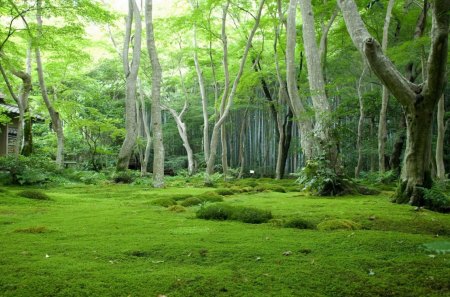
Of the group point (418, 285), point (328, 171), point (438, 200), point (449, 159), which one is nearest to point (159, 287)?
point (418, 285)

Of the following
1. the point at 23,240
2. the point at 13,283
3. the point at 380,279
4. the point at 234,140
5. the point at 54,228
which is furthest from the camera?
the point at 234,140

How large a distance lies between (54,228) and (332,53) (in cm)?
1375

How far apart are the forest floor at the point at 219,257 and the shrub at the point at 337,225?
0.11ft

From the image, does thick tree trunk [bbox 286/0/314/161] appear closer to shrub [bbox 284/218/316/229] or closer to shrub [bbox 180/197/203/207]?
shrub [bbox 180/197/203/207]

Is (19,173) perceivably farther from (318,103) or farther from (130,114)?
(318,103)

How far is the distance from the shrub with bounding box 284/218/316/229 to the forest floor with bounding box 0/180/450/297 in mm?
95

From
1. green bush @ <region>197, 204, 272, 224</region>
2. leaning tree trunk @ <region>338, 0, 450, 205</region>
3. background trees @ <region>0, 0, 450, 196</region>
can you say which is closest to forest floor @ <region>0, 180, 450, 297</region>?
green bush @ <region>197, 204, 272, 224</region>

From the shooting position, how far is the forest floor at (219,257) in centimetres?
235

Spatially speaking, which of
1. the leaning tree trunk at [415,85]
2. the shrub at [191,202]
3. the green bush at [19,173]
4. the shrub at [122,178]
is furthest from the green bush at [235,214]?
the shrub at [122,178]

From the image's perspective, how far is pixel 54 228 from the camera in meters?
4.09

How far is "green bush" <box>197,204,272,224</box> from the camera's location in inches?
185

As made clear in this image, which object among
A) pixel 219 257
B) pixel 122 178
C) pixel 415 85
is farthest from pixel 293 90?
pixel 219 257

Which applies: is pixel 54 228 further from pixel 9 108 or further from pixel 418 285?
pixel 9 108

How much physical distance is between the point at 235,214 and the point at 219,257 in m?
1.90
